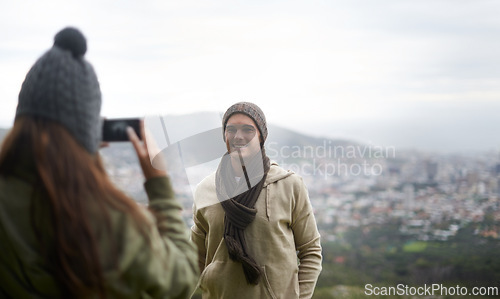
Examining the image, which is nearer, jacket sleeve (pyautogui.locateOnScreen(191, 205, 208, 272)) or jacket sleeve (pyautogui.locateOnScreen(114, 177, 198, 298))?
jacket sleeve (pyautogui.locateOnScreen(114, 177, 198, 298))

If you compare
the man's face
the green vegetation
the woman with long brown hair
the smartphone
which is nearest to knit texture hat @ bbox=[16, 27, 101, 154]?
the woman with long brown hair

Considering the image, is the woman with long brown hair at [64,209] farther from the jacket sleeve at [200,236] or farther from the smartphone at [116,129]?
the jacket sleeve at [200,236]

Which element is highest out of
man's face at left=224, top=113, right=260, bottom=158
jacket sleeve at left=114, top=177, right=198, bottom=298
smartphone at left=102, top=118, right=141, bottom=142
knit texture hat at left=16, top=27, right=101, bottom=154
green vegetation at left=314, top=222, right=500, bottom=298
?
knit texture hat at left=16, top=27, right=101, bottom=154

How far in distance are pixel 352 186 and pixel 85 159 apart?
496 inches

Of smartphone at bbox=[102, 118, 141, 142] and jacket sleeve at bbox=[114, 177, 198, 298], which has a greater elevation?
smartphone at bbox=[102, 118, 141, 142]

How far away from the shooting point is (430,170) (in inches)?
547

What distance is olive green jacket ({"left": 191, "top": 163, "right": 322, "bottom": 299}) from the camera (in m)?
2.26

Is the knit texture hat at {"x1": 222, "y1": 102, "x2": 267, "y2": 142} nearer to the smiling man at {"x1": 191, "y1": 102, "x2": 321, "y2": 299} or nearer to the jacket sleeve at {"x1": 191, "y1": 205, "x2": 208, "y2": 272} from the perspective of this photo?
the smiling man at {"x1": 191, "y1": 102, "x2": 321, "y2": 299}

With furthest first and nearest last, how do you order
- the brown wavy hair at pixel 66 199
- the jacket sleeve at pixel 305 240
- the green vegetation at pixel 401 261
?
1. the green vegetation at pixel 401 261
2. the jacket sleeve at pixel 305 240
3. the brown wavy hair at pixel 66 199

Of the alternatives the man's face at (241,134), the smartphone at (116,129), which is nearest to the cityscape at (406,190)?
the man's face at (241,134)

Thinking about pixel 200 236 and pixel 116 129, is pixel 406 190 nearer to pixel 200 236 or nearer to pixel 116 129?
pixel 200 236

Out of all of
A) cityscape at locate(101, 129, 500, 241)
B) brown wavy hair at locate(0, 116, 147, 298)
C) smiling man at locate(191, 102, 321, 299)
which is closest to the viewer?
brown wavy hair at locate(0, 116, 147, 298)

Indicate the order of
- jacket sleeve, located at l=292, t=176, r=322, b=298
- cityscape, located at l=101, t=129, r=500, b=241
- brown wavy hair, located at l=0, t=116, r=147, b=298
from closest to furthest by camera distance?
1. brown wavy hair, located at l=0, t=116, r=147, b=298
2. jacket sleeve, located at l=292, t=176, r=322, b=298
3. cityscape, located at l=101, t=129, r=500, b=241

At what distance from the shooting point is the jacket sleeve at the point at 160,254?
1068 mm
